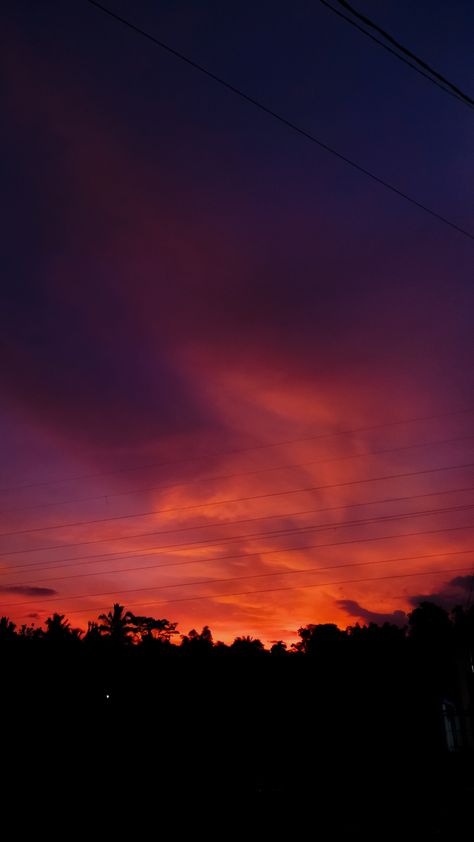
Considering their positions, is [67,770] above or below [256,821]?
above

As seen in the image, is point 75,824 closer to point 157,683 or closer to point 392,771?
point 157,683

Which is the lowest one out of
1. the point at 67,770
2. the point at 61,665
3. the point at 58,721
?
the point at 67,770

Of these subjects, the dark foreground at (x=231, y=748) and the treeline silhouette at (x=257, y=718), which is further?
the treeline silhouette at (x=257, y=718)

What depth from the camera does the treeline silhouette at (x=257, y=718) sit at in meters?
21.4

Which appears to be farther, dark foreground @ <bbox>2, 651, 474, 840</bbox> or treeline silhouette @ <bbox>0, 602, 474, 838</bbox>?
treeline silhouette @ <bbox>0, 602, 474, 838</bbox>

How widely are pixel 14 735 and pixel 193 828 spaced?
668 cm

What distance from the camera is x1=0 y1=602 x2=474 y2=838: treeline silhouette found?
70.2 feet

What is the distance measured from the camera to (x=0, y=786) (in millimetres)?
18156

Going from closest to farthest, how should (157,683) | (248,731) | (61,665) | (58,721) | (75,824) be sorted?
1. (75,824)
2. (58,721)
3. (61,665)
4. (157,683)
5. (248,731)

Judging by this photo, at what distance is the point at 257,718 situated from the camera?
32156 mm

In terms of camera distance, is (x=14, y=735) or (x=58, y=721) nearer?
(x=14, y=735)

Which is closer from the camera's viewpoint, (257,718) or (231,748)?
(231,748)

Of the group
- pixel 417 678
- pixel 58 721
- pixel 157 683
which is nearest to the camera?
pixel 58 721

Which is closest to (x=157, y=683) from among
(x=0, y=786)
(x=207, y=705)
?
(x=207, y=705)
